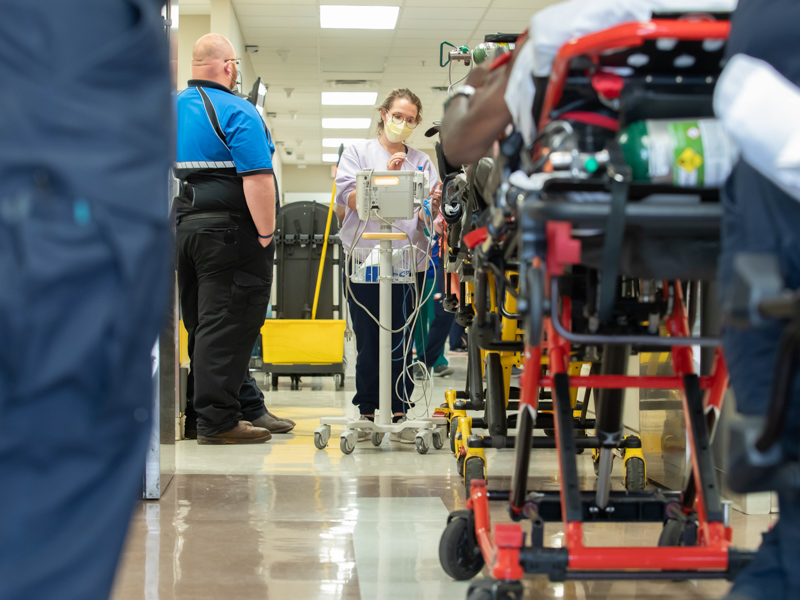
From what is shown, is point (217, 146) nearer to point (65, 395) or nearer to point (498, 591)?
point (498, 591)

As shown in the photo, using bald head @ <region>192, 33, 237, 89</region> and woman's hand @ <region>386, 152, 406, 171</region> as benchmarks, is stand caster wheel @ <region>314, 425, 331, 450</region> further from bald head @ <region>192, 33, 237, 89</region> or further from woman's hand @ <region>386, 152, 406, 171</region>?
bald head @ <region>192, 33, 237, 89</region>

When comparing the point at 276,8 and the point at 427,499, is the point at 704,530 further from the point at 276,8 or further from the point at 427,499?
the point at 276,8

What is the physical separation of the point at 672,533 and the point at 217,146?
106 inches

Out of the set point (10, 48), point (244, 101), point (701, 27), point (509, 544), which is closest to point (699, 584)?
point (509, 544)

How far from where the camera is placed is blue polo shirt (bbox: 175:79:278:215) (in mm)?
3553

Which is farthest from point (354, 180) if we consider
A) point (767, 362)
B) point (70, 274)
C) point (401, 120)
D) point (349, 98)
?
point (349, 98)

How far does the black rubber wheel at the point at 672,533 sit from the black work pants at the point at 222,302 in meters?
2.40

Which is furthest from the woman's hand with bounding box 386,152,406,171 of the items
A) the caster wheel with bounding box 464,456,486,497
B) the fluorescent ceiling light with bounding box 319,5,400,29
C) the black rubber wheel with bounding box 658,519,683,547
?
the fluorescent ceiling light with bounding box 319,5,400,29

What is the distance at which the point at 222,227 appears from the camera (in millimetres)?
3652

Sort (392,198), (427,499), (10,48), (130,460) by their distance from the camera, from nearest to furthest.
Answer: (10,48)
(130,460)
(427,499)
(392,198)

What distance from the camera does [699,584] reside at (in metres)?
1.98

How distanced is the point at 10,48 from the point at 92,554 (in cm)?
51

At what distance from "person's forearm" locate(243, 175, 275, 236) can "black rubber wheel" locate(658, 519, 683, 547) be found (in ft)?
7.95

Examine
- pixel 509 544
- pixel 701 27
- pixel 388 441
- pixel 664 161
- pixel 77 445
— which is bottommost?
pixel 388 441
